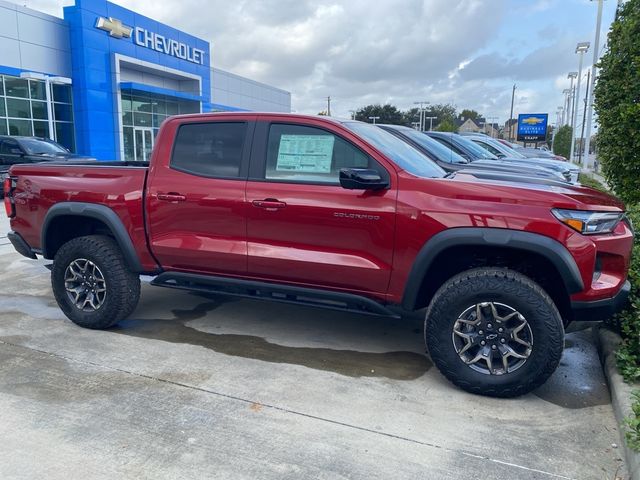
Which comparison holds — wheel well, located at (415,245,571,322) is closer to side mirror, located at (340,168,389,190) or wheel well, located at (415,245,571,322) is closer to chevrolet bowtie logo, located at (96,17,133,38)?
side mirror, located at (340,168,389,190)

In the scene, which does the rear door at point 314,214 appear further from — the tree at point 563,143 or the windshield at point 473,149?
the tree at point 563,143

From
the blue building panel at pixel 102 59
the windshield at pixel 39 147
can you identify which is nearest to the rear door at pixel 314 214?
the windshield at pixel 39 147

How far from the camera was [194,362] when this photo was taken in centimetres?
410

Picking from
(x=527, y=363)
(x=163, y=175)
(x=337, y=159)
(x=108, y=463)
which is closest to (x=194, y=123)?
(x=163, y=175)

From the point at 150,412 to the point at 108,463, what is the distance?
1.78 ft

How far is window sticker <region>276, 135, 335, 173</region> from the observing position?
3992 mm

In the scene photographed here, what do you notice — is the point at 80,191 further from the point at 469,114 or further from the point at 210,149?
the point at 469,114

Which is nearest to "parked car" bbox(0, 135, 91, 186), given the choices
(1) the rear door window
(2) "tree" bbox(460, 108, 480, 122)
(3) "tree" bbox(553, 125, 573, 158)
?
(1) the rear door window

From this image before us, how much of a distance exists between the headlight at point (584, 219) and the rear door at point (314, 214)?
1.08 metres

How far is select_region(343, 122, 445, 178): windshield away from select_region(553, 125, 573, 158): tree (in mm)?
50689

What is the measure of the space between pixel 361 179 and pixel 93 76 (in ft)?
82.6

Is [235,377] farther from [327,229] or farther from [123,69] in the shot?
[123,69]

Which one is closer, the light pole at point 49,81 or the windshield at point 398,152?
the windshield at point 398,152

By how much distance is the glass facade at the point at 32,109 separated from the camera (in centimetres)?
2177
